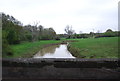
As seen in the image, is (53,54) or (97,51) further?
(53,54)

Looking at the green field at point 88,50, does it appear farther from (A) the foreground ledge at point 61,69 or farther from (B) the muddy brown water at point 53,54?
(A) the foreground ledge at point 61,69

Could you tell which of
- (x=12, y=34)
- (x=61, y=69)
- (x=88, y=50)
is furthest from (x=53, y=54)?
(x=61, y=69)

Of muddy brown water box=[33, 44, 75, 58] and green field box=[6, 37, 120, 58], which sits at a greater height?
green field box=[6, 37, 120, 58]

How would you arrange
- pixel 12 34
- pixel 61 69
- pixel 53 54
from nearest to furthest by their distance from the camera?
pixel 61 69, pixel 12 34, pixel 53 54

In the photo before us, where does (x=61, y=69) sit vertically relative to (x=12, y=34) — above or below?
below

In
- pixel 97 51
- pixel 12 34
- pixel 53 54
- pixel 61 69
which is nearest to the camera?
pixel 61 69

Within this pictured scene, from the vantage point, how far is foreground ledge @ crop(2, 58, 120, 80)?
3.32 m

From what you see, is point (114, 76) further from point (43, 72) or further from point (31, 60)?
point (31, 60)

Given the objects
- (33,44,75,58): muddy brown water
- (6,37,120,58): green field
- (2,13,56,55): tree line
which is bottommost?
(33,44,75,58): muddy brown water

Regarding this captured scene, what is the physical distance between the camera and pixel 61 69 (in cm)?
338

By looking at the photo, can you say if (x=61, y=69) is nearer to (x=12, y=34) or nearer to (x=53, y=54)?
(x=12, y=34)

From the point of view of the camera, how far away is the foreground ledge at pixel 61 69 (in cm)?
332

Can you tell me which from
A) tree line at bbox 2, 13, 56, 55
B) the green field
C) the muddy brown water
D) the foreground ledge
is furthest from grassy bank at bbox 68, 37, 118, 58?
tree line at bbox 2, 13, 56, 55

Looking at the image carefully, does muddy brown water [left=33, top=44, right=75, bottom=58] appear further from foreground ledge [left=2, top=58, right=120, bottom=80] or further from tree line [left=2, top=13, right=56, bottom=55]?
foreground ledge [left=2, top=58, right=120, bottom=80]
